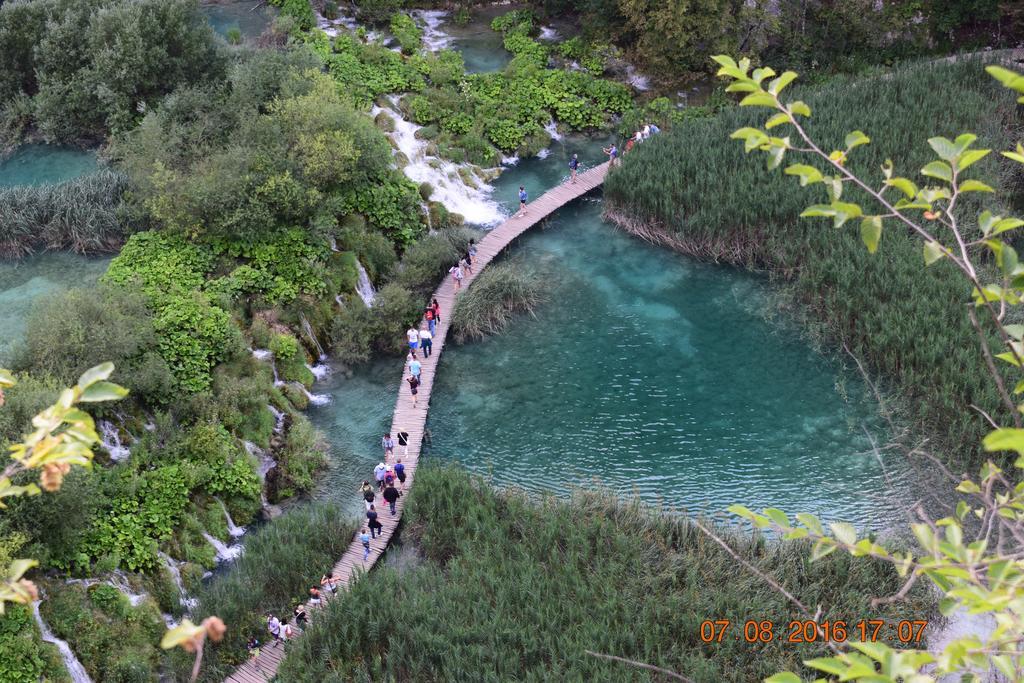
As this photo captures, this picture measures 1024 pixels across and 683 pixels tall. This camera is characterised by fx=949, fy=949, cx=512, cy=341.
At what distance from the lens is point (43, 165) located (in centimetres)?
2658

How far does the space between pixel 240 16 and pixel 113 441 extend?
21.5 m

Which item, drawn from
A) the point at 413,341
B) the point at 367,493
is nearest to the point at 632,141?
the point at 413,341

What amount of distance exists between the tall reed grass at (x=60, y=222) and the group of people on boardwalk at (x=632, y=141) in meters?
13.8

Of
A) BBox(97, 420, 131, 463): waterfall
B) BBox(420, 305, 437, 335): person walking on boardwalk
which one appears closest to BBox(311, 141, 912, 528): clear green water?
BBox(420, 305, 437, 335): person walking on boardwalk

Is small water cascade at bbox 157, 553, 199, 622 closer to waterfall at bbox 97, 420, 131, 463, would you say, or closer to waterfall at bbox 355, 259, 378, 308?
waterfall at bbox 97, 420, 131, 463

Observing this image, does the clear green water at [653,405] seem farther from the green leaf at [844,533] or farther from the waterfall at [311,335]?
the green leaf at [844,533]

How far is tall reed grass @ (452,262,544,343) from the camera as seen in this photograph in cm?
2295

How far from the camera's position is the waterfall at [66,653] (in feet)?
47.9

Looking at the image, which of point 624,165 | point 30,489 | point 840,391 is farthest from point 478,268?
point 30,489

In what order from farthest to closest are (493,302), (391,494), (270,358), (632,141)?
1. (632,141)
2. (493,302)
3. (270,358)
4. (391,494)

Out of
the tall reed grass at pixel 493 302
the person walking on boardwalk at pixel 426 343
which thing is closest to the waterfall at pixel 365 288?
the person walking on boardwalk at pixel 426 343

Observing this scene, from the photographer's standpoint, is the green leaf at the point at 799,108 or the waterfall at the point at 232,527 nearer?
the green leaf at the point at 799,108

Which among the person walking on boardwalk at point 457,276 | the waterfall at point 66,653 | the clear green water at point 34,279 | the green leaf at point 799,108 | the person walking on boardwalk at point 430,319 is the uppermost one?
the green leaf at point 799,108
